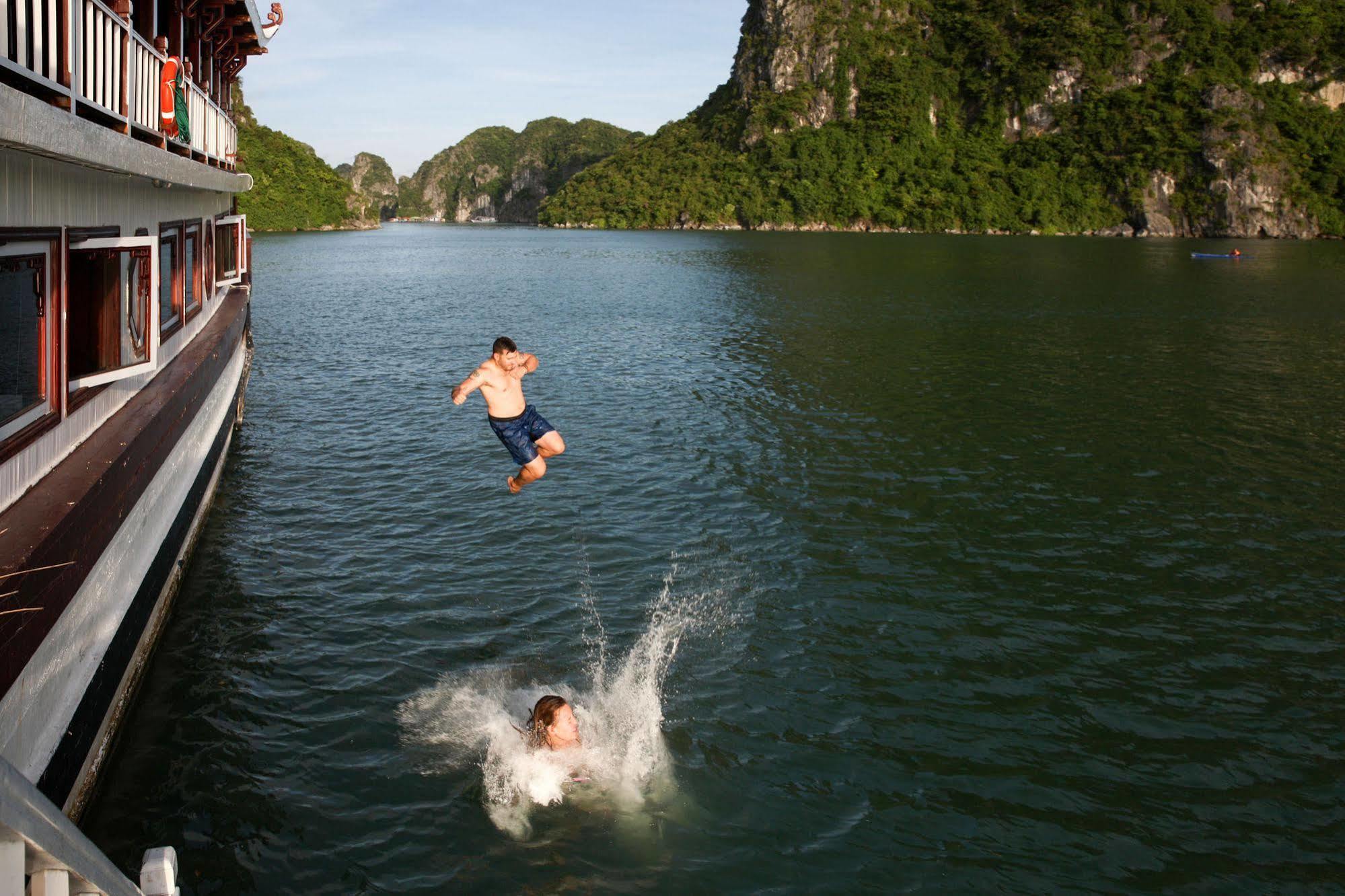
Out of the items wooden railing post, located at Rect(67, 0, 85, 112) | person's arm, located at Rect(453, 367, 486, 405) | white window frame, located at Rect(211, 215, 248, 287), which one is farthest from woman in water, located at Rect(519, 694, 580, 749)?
white window frame, located at Rect(211, 215, 248, 287)

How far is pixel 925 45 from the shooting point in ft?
614

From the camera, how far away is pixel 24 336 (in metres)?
9.10

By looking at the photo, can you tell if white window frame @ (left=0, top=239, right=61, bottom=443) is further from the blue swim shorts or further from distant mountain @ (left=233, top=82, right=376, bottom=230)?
distant mountain @ (left=233, top=82, right=376, bottom=230)

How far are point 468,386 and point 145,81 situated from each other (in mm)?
5360

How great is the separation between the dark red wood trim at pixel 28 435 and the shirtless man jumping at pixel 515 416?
374 cm

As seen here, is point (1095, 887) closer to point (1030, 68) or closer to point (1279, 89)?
point (1279, 89)

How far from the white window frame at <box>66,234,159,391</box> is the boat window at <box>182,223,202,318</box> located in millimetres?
6540

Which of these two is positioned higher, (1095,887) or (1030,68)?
(1030,68)

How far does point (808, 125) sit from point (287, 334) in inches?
6453

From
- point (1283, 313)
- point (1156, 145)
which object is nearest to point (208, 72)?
point (1283, 313)

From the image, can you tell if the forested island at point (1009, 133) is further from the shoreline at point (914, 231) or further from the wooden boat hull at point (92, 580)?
the wooden boat hull at point (92, 580)

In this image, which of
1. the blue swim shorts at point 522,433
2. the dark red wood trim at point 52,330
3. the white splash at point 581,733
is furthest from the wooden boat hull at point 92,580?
the blue swim shorts at point 522,433

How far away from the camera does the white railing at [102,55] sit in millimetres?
8305

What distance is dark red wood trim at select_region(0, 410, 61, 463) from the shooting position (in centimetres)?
724
